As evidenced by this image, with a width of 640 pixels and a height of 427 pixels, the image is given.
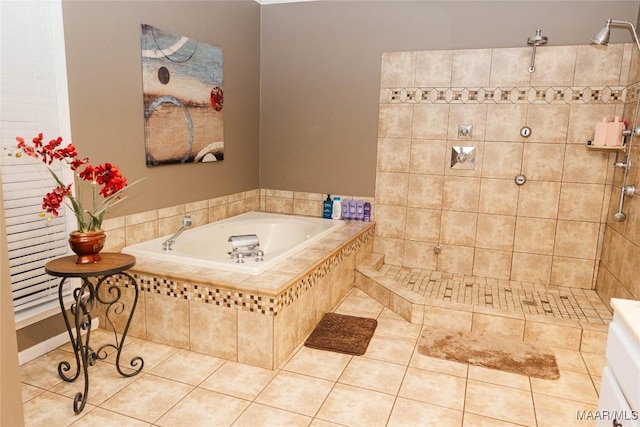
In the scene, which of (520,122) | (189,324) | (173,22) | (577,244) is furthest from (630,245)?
(173,22)

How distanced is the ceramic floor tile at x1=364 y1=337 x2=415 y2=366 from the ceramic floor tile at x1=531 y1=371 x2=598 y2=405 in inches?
26.2

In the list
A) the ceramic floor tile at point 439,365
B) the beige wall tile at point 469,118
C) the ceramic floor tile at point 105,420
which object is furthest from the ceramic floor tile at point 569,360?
the ceramic floor tile at point 105,420

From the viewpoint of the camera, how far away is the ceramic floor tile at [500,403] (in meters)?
2.05

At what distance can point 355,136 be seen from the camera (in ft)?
13.3

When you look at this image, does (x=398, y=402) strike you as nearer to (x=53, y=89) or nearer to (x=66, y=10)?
(x=53, y=89)

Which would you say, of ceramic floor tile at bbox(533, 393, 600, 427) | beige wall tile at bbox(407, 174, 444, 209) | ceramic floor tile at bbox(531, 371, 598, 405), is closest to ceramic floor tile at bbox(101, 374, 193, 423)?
ceramic floor tile at bbox(533, 393, 600, 427)

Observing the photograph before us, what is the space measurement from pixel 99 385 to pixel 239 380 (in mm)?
669

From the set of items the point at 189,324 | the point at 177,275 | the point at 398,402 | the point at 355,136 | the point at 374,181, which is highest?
the point at 355,136

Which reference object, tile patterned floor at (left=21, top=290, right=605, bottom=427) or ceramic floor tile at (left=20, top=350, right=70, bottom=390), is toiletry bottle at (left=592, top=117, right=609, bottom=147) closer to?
tile patterned floor at (left=21, top=290, right=605, bottom=427)

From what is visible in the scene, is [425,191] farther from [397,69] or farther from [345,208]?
[397,69]

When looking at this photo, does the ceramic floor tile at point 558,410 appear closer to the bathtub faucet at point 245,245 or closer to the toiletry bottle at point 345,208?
the bathtub faucet at point 245,245

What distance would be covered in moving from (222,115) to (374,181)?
1430 mm

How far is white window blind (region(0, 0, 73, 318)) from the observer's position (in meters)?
2.19

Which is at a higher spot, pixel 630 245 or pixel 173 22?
pixel 173 22
